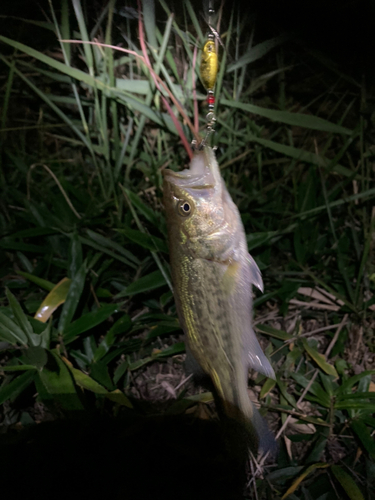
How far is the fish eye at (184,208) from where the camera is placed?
0.85 metres

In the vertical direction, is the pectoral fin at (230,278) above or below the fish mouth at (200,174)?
below

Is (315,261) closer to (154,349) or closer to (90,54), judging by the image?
(154,349)

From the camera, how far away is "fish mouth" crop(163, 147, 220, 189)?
31.6 inches

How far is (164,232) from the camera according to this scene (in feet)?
4.66

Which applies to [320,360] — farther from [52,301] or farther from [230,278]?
[52,301]

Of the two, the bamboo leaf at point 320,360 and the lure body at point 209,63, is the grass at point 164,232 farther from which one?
the lure body at point 209,63

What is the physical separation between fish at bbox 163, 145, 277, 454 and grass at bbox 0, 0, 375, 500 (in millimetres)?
383

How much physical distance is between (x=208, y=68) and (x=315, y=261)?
981 mm

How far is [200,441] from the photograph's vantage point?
1.04 m

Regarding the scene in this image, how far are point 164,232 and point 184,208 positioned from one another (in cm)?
58

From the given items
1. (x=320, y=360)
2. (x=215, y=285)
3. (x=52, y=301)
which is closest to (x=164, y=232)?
(x=52, y=301)

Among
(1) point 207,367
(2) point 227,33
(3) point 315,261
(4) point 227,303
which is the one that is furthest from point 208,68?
(3) point 315,261

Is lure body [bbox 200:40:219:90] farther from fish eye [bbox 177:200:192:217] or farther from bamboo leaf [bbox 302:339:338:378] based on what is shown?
bamboo leaf [bbox 302:339:338:378]

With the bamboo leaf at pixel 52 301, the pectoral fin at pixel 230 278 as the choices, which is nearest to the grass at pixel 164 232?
the bamboo leaf at pixel 52 301
